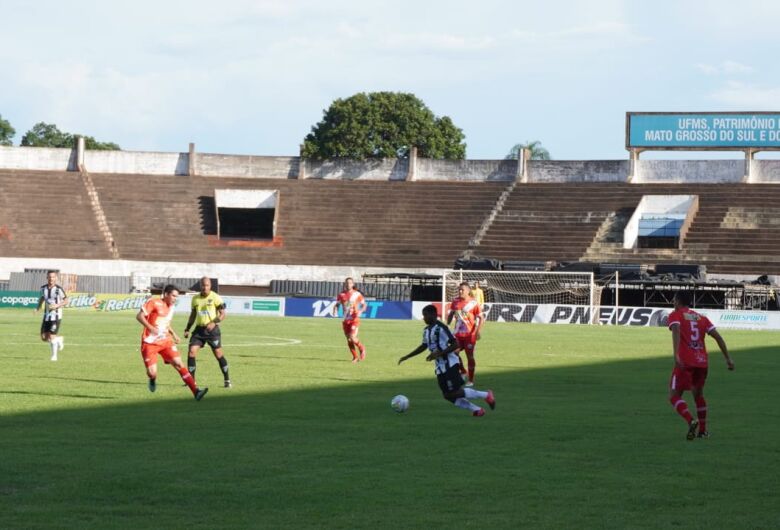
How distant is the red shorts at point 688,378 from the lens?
1727cm

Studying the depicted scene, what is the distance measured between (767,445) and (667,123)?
232 ft

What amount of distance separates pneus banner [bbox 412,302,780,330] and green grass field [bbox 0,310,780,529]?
30.3 metres

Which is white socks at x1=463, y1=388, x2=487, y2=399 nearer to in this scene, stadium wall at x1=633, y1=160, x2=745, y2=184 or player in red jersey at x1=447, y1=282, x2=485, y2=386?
player in red jersey at x1=447, y1=282, x2=485, y2=386

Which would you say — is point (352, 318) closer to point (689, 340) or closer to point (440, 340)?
point (440, 340)

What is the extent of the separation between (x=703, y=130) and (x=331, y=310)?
111 ft

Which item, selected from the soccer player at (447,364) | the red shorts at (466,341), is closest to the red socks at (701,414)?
the soccer player at (447,364)

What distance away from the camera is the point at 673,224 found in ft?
251

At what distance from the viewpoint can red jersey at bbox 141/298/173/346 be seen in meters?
21.8

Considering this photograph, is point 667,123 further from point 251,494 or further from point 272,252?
point 251,494

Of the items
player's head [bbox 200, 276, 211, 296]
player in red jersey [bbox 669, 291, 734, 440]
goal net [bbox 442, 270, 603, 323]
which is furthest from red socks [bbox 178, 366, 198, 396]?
goal net [bbox 442, 270, 603, 323]

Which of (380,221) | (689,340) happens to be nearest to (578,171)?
(380,221)

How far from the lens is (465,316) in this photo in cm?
2748

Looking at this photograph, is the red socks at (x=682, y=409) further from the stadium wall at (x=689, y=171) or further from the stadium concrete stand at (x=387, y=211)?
the stadium wall at (x=689, y=171)

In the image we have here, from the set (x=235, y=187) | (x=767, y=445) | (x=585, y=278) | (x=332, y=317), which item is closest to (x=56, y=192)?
(x=235, y=187)
